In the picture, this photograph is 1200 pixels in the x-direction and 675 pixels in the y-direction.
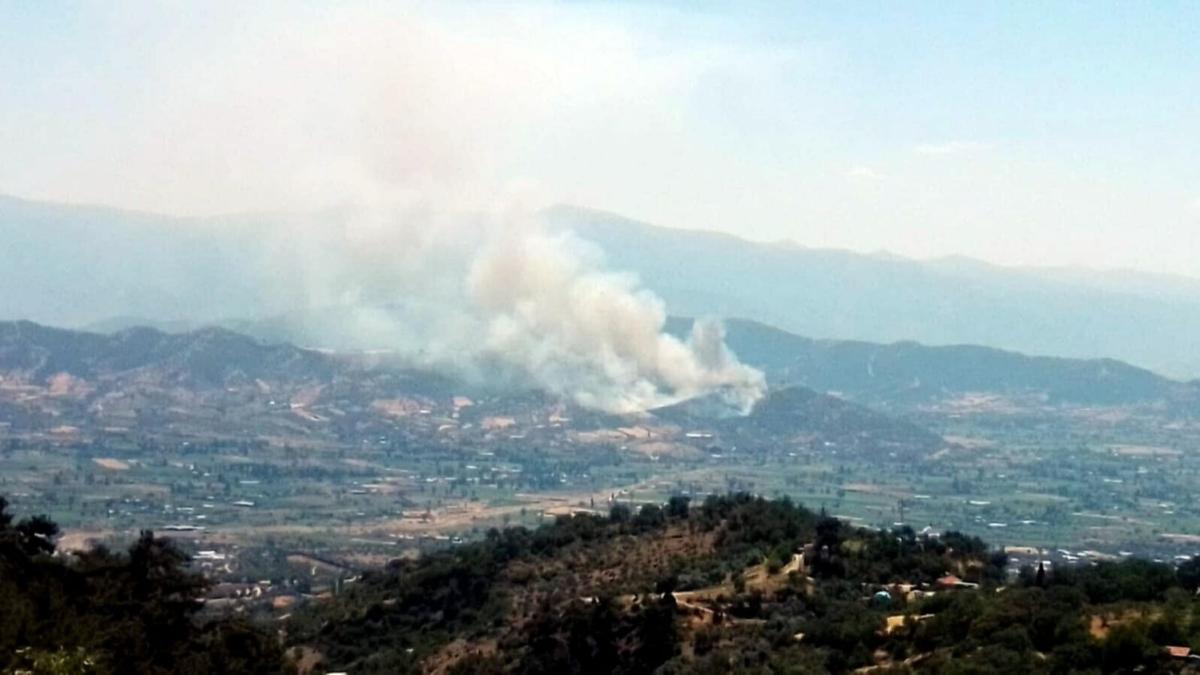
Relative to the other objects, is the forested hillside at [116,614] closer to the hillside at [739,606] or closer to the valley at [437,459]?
the hillside at [739,606]

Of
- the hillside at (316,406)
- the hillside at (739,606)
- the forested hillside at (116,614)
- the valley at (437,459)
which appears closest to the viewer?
the forested hillside at (116,614)

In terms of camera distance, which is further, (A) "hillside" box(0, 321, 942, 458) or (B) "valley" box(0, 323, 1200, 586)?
(A) "hillside" box(0, 321, 942, 458)

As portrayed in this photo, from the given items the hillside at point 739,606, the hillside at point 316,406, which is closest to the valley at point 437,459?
the hillside at point 316,406

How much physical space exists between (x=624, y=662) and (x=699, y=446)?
126997 mm

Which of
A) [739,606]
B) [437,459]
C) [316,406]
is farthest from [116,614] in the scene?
[316,406]

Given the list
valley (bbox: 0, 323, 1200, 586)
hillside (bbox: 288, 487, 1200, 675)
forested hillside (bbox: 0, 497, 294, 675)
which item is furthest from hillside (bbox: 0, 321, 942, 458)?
forested hillside (bbox: 0, 497, 294, 675)

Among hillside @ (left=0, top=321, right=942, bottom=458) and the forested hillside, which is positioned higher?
hillside @ (left=0, top=321, right=942, bottom=458)

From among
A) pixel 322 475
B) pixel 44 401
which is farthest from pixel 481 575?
pixel 44 401

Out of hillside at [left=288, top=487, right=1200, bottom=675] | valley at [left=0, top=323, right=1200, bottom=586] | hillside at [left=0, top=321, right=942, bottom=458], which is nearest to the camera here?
hillside at [left=288, top=487, right=1200, bottom=675]

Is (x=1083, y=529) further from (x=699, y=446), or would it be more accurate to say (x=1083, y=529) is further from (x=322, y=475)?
(x=322, y=475)

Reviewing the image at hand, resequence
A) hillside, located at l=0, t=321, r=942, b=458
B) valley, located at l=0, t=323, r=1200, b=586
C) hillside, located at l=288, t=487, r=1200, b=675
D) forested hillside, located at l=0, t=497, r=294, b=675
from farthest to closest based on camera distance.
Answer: hillside, located at l=0, t=321, r=942, b=458 < valley, located at l=0, t=323, r=1200, b=586 < hillside, located at l=288, t=487, r=1200, b=675 < forested hillside, located at l=0, t=497, r=294, b=675

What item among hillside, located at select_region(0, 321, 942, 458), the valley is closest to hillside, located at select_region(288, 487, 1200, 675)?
the valley

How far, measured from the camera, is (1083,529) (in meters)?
111

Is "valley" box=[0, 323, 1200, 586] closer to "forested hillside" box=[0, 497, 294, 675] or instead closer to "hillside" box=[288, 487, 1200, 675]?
"hillside" box=[288, 487, 1200, 675]
